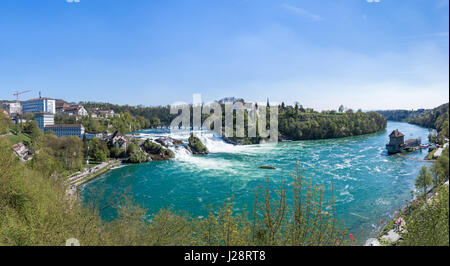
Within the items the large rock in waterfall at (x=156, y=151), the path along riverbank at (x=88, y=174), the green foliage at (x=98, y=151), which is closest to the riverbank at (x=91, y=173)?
the path along riverbank at (x=88, y=174)

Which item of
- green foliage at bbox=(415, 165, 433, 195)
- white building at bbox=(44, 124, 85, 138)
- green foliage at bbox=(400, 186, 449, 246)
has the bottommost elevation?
green foliage at bbox=(415, 165, 433, 195)

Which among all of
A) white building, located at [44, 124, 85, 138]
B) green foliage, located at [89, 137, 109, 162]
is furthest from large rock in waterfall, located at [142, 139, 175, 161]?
white building, located at [44, 124, 85, 138]

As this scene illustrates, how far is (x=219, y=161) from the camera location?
50.6 ft

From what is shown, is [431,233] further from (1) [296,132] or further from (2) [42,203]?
(1) [296,132]

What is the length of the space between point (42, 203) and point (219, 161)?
1118cm

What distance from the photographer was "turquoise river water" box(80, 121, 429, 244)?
282 inches

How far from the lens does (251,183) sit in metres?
9.92

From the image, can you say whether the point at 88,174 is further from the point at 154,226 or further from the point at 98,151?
the point at 154,226

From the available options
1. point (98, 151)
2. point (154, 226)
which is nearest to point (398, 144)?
point (154, 226)

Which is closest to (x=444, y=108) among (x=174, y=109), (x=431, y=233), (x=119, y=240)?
(x=431, y=233)

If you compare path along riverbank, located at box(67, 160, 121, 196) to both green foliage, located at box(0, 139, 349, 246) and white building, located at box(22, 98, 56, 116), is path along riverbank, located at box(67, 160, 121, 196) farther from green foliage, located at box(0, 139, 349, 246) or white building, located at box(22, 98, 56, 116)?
white building, located at box(22, 98, 56, 116)

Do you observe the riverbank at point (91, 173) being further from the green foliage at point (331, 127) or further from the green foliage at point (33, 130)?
the green foliage at point (331, 127)

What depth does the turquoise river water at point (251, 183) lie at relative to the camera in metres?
7.16
